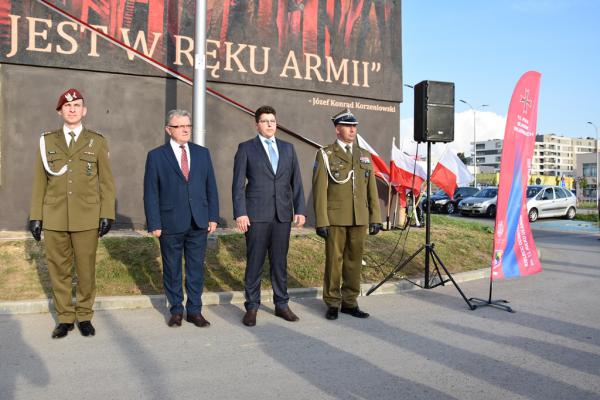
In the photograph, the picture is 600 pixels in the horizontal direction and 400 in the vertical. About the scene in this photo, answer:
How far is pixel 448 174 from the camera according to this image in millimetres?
10711

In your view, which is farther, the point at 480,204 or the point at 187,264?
the point at 480,204

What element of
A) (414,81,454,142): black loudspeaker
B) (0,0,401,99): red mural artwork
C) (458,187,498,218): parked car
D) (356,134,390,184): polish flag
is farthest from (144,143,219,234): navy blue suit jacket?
(458,187,498,218): parked car

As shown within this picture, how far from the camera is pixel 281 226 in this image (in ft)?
18.0

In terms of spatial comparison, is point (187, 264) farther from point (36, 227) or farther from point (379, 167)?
point (379, 167)

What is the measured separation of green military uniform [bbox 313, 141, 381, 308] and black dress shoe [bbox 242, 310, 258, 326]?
2.71ft

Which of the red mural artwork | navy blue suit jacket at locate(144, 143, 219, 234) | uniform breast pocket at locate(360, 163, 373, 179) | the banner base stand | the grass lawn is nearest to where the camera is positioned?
navy blue suit jacket at locate(144, 143, 219, 234)

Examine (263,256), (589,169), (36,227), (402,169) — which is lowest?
(263,256)

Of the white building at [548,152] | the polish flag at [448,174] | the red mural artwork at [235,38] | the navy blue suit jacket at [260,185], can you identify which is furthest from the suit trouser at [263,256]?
the white building at [548,152]

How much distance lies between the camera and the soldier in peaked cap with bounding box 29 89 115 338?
4.77 m

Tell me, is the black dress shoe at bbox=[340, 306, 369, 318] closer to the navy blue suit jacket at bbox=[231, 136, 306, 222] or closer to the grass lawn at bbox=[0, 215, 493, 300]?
the navy blue suit jacket at bbox=[231, 136, 306, 222]

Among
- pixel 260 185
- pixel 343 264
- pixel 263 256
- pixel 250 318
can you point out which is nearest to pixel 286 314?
pixel 250 318

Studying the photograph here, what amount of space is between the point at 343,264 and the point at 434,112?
254 centimetres

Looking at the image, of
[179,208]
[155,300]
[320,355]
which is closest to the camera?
[320,355]

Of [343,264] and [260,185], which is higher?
[260,185]
